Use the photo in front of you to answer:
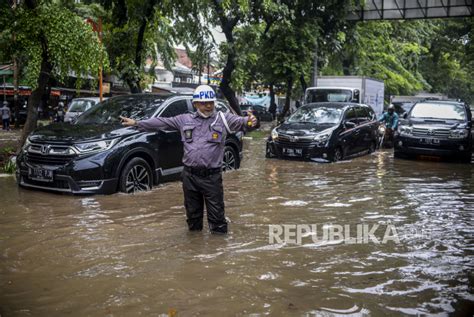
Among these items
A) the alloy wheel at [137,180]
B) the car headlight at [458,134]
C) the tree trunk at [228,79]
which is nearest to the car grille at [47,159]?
the alloy wheel at [137,180]

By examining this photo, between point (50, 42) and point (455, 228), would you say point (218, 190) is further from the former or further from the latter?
point (50, 42)

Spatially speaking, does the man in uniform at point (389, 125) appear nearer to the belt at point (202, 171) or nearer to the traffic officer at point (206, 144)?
the traffic officer at point (206, 144)

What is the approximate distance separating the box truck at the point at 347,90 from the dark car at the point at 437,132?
5.06 meters

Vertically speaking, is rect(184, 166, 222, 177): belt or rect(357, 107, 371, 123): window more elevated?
rect(357, 107, 371, 123): window

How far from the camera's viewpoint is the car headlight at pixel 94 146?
7734mm

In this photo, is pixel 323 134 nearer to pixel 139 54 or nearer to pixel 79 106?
pixel 139 54

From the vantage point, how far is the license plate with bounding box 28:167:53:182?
25.5ft

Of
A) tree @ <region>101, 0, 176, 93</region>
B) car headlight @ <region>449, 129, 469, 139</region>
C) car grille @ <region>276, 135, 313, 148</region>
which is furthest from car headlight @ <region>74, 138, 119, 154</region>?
car headlight @ <region>449, 129, 469, 139</region>

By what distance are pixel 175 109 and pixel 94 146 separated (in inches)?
77.9

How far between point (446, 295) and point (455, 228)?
8.27 ft

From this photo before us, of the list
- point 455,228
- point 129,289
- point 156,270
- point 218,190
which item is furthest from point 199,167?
point 455,228

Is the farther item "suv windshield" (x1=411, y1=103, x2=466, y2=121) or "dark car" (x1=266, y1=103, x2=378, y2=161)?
"suv windshield" (x1=411, y1=103, x2=466, y2=121)

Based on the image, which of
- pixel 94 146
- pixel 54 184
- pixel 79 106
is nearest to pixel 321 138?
pixel 94 146

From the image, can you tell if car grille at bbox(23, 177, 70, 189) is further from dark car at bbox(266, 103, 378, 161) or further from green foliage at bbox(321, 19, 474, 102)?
green foliage at bbox(321, 19, 474, 102)
